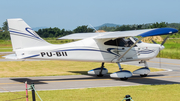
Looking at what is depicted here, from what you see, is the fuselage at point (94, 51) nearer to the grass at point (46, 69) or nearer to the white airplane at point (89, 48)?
the white airplane at point (89, 48)

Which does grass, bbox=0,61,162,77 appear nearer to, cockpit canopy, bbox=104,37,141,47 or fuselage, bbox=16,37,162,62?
fuselage, bbox=16,37,162,62

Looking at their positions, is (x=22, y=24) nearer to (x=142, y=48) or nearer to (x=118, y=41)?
(x=118, y=41)

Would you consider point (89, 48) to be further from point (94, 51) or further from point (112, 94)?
point (112, 94)

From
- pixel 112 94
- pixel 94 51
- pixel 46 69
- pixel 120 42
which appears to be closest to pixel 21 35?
pixel 94 51

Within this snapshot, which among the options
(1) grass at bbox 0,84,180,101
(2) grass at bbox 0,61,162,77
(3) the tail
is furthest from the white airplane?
(2) grass at bbox 0,61,162,77

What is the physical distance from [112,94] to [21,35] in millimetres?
5741

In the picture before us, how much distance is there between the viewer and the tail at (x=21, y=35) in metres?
12.9

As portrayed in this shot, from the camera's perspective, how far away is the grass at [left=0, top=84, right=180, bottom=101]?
988 centimetres

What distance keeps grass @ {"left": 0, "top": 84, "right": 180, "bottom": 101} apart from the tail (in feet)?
9.95

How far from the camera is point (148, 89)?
11.7 m

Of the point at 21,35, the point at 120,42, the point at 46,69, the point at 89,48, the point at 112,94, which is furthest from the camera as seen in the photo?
the point at 46,69

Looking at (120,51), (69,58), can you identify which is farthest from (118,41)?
(69,58)

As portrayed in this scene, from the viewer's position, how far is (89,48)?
1460 centimetres

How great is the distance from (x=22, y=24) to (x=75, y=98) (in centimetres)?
535
